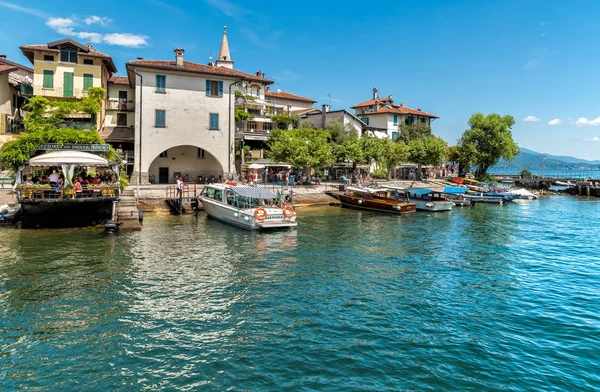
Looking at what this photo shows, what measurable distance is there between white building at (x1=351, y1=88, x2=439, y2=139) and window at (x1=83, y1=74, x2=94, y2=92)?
137 ft

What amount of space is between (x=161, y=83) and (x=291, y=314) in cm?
3398

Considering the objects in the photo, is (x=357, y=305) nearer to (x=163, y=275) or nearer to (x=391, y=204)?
(x=163, y=275)

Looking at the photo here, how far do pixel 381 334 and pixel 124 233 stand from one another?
17.7 meters

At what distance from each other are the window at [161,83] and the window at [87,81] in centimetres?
690

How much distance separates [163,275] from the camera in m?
15.7

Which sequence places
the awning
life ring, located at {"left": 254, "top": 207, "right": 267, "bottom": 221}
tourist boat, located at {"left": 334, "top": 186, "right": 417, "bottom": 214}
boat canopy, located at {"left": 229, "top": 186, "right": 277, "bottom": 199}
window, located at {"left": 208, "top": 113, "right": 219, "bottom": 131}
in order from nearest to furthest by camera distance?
the awning < life ring, located at {"left": 254, "top": 207, "right": 267, "bottom": 221} < boat canopy, located at {"left": 229, "top": 186, "right": 277, "bottom": 199} < tourist boat, located at {"left": 334, "top": 186, "right": 417, "bottom": 214} < window, located at {"left": 208, "top": 113, "right": 219, "bottom": 131}

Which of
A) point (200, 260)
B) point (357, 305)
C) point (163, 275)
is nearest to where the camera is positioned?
point (357, 305)

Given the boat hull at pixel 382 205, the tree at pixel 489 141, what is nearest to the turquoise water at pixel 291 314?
the boat hull at pixel 382 205

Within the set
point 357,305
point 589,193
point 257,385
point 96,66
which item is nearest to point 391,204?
point 357,305

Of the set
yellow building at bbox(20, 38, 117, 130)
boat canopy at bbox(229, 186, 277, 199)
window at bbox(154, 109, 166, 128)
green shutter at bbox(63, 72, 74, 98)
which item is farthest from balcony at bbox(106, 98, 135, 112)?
boat canopy at bbox(229, 186, 277, 199)

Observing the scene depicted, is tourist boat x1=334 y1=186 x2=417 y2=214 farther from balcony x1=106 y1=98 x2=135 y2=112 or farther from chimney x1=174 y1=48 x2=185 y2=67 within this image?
balcony x1=106 y1=98 x2=135 y2=112

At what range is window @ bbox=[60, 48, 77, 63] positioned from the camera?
1566 inches

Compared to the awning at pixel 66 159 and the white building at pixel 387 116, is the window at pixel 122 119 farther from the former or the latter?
the white building at pixel 387 116

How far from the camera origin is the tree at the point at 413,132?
230 feet
